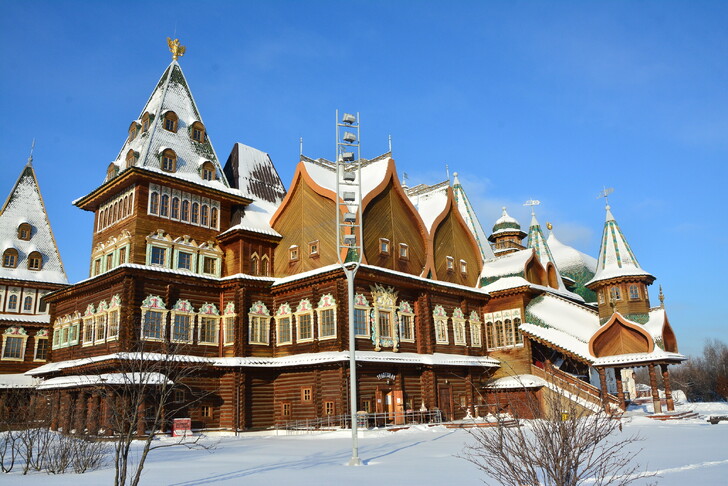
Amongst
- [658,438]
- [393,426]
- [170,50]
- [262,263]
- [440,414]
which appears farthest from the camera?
[170,50]

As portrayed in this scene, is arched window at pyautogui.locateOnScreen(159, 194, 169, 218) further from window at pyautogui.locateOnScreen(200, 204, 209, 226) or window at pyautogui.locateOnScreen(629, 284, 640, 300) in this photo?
A: window at pyautogui.locateOnScreen(629, 284, 640, 300)

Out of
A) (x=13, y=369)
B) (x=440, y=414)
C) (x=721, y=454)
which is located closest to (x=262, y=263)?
(x=440, y=414)

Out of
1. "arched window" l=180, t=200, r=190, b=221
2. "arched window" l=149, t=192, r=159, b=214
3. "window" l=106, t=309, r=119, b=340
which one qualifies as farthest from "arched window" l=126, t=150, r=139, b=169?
"window" l=106, t=309, r=119, b=340

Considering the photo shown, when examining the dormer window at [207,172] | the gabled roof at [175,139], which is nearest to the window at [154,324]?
the gabled roof at [175,139]

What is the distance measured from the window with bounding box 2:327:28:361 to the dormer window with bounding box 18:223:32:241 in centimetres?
698

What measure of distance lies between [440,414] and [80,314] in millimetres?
19744

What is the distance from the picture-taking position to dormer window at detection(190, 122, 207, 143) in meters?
35.6

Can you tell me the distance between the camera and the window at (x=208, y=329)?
3088 centimetres

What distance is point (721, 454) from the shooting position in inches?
621

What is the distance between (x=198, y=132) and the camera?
35938mm

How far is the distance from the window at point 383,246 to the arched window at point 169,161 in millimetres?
11861

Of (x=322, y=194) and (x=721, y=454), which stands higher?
(x=322, y=194)

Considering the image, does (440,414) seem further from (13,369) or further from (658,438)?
(13,369)

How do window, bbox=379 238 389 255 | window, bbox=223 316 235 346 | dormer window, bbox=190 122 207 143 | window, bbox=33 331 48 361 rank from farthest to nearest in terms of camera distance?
window, bbox=33 331 48 361 → dormer window, bbox=190 122 207 143 → window, bbox=379 238 389 255 → window, bbox=223 316 235 346
